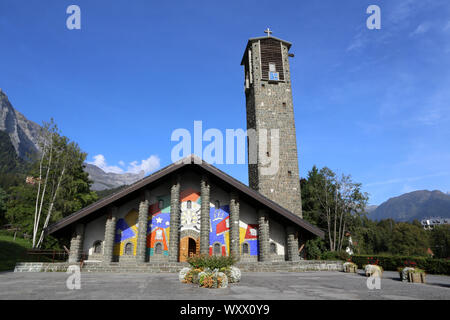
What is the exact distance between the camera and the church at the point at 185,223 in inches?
738

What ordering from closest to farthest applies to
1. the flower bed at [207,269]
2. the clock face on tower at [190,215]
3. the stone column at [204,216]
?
the flower bed at [207,269], the stone column at [204,216], the clock face on tower at [190,215]

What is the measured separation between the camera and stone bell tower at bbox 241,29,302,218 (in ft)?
88.1

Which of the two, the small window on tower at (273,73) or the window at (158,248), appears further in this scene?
the small window on tower at (273,73)

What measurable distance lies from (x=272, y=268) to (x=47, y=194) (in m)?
25.7

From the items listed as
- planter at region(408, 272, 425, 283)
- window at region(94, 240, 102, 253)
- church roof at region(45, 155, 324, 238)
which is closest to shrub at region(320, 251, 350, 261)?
church roof at region(45, 155, 324, 238)

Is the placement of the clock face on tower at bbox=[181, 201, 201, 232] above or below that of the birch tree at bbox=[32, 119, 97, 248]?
below

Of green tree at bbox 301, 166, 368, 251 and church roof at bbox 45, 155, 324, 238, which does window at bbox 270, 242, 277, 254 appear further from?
green tree at bbox 301, 166, 368, 251

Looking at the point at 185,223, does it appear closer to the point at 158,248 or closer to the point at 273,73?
the point at 158,248

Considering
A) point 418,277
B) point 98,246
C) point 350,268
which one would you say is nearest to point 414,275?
point 418,277

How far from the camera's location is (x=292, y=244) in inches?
781

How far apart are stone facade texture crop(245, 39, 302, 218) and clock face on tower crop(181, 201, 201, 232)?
817 centimetres

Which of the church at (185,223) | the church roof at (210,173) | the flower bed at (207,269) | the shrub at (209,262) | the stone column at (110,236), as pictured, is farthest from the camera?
the church at (185,223)

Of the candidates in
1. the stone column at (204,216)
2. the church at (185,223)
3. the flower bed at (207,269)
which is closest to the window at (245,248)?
the church at (185,223)

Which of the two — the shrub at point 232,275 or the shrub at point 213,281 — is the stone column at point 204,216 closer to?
the shrub at point 232,275
